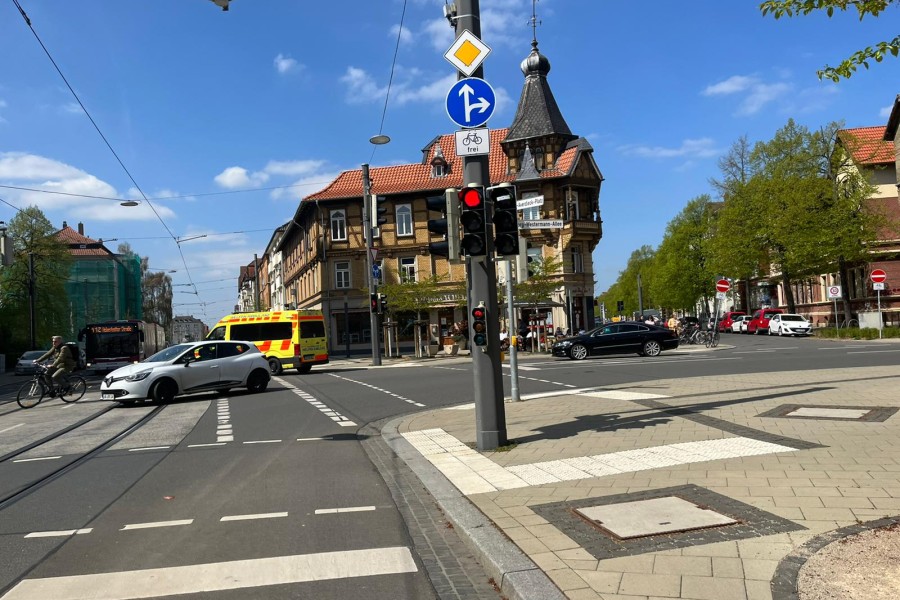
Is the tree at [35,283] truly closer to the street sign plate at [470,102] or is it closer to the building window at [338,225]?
the building window at [338,225]

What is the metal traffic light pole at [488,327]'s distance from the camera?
8.99m

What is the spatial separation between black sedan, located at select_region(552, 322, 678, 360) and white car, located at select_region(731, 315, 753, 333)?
31457 millimetres

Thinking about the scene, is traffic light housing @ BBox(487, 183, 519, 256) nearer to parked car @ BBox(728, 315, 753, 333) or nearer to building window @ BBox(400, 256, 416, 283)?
building window @ BBox(400, 256, 416, 283)

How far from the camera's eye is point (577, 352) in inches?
1188

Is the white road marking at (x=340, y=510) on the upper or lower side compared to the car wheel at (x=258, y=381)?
lower

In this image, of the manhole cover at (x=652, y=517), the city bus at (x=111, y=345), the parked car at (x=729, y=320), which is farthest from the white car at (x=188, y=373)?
the parked car at (x=729, y=320)

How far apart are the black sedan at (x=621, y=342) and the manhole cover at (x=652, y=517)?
2436 centimetres

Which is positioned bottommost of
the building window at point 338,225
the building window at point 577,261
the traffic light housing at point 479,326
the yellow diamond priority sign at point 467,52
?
the traffic light housing at point 479,326

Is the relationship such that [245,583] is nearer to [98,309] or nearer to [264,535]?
[264,535]

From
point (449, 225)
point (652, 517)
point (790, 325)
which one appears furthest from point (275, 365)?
point (790, 325)

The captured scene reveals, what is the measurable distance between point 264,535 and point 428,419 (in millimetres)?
6644

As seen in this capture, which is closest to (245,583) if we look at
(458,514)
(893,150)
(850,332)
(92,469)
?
(458,514)

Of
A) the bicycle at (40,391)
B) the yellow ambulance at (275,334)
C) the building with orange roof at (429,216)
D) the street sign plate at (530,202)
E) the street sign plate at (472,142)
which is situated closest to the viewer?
the street sign plate at (472,142)

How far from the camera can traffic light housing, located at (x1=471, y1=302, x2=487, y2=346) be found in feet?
29.9
